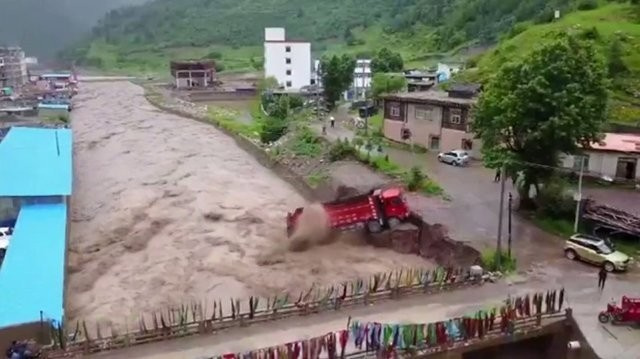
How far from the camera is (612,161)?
37656mm

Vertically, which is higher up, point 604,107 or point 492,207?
point 604,107

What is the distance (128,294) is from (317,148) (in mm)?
26018

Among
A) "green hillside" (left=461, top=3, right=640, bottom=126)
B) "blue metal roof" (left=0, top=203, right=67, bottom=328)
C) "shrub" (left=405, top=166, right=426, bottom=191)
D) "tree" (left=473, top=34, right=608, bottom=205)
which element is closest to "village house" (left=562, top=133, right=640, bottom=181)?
"tree" (left=473, top=34, right=608, bottom=205)

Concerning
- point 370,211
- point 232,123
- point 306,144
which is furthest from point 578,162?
point 232,123

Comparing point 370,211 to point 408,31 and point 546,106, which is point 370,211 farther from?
point 408,31

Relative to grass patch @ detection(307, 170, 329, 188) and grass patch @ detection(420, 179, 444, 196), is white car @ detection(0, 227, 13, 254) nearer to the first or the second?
grass patch @ detection(307, 170, 329, 188)

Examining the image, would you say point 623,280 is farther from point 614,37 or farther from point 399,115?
point 614,37

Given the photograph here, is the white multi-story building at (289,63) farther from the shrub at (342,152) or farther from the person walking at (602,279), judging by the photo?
the person walking at (602,279)

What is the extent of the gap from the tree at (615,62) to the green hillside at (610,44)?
0.09m

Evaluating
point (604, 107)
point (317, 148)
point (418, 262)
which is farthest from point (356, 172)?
point (604, 107)

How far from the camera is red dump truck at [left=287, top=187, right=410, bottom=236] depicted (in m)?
32.2

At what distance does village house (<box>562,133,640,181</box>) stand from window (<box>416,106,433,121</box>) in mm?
13352

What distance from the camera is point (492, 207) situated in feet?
114

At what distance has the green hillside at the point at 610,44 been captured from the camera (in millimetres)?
48688
